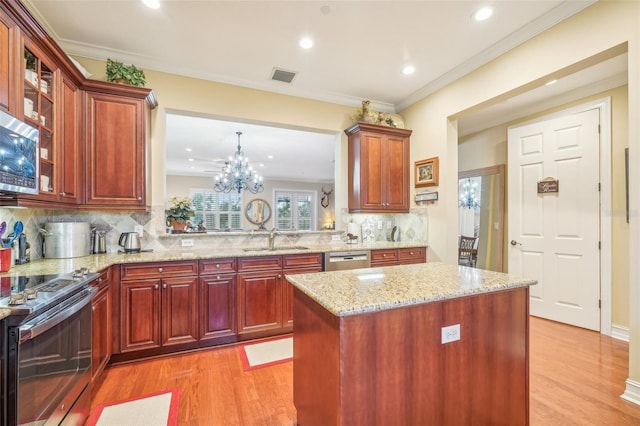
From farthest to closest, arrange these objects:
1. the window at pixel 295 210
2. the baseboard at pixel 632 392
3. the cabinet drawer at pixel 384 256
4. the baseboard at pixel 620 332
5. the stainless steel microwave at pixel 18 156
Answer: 1. the window at pixel 295 210
2. the cabinet drawer at pixel 384 256
3. the baseboard at pixel 620 332
4. the baseboard at pixel 632 392
5. the stainless steel microwave at pixel 18 156

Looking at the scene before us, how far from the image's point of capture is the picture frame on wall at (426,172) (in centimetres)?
378

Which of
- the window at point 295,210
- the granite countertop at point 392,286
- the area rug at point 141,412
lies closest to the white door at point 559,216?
the granite countertop at point 392,286

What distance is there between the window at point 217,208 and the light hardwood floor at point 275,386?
7591 millimetres

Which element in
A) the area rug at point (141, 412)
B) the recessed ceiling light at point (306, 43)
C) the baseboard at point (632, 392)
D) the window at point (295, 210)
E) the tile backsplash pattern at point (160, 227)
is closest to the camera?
the area rug at point (141, 412)

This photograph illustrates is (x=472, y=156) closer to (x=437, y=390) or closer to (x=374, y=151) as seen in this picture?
(x=374, y=151)

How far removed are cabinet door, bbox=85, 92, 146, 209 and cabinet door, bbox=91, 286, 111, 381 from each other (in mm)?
894

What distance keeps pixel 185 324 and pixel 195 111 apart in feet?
7.52

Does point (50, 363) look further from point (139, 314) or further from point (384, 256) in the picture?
point (384, 256)

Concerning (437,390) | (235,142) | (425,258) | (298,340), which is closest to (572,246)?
(425,258)

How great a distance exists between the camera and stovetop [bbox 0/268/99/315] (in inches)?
49.6

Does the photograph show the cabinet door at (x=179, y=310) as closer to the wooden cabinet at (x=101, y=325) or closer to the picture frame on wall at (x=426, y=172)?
the wooden cabinet at (x=101, y=325)

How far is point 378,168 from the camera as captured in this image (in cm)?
396

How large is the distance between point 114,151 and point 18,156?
1.08m

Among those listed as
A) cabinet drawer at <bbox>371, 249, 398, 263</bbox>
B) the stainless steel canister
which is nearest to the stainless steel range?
the stainless steel canister
